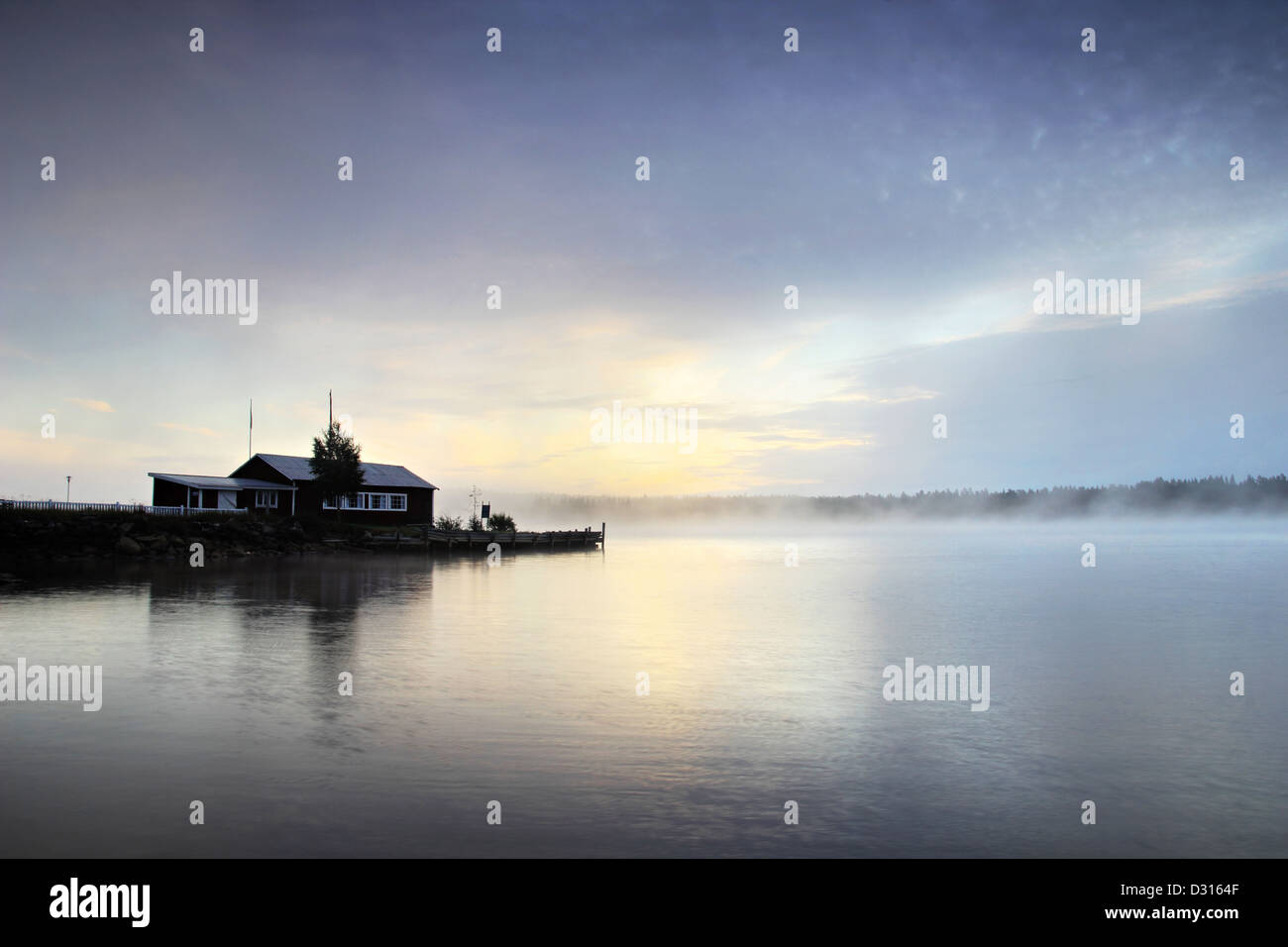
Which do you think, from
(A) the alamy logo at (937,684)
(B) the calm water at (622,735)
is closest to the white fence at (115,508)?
(B) the calm water at (622,735)

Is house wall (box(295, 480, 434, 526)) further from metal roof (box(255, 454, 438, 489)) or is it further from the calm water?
the calm water

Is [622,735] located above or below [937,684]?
above

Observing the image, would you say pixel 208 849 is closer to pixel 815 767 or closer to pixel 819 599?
pixel 815 767

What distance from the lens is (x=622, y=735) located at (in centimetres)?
1326

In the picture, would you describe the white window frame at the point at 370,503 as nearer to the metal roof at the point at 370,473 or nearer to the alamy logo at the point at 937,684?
the metal roof at the point at 370,473

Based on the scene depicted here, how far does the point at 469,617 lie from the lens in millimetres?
27703
